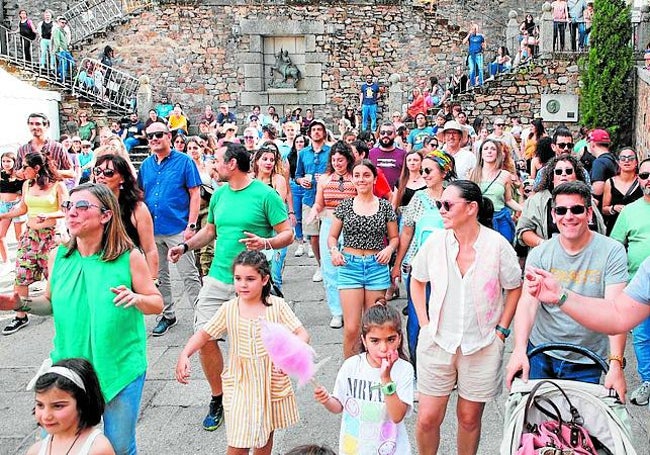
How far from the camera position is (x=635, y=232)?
514 centimetres

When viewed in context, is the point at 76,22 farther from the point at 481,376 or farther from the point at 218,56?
the point at 481,376

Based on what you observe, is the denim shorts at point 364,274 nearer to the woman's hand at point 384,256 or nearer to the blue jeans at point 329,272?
the woman's hand at point 384,256

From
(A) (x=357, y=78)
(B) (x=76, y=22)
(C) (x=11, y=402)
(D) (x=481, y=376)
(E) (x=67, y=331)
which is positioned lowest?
(C) (x=11, y=402)

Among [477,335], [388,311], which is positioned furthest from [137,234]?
[477,335]

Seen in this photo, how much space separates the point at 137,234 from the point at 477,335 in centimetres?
248

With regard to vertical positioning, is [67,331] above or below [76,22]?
below

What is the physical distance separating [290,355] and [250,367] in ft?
2.11

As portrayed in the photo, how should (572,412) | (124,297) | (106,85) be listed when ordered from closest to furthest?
(572,412), (124,297), (106,85)

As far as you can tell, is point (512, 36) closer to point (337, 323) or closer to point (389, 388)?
point (337, 323)

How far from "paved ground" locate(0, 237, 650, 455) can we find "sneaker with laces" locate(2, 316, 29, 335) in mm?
81

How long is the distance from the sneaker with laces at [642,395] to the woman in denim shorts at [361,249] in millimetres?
1950

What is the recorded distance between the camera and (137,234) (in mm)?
4902

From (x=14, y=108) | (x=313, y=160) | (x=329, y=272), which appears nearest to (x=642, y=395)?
(x=329, y=272)

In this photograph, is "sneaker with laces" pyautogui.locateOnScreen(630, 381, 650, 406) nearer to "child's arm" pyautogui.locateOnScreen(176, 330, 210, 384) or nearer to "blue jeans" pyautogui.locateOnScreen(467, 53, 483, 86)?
"child's arm" pyautogui.locateOnScreen(176, 330, 210, 384)
